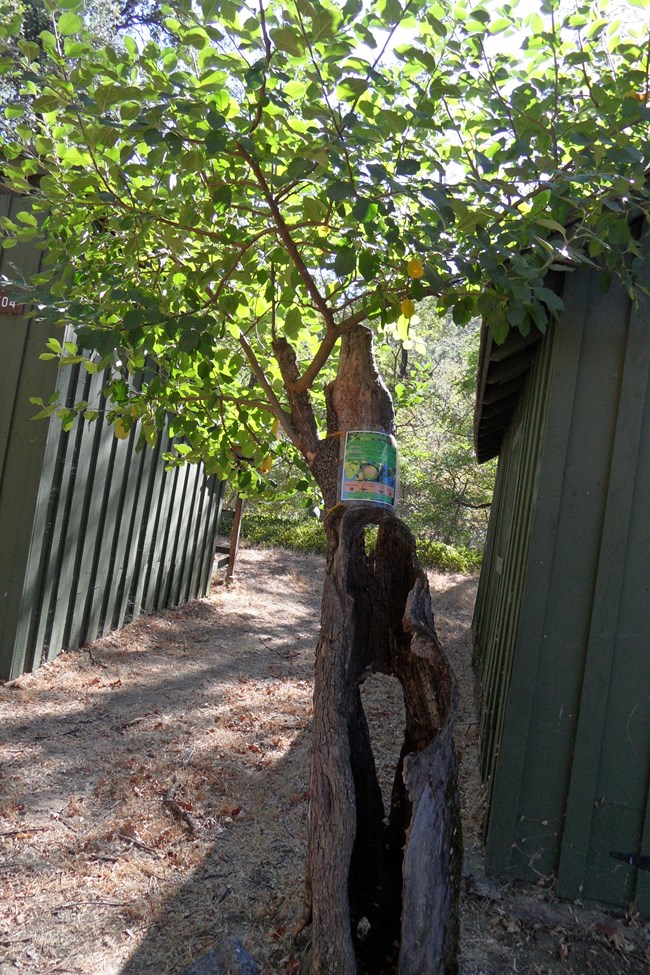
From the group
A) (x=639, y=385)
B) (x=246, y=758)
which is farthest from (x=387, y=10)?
(x=246, y=758)

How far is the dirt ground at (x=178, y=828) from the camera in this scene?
10.3ft

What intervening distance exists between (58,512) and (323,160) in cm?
469

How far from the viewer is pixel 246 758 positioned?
515cm

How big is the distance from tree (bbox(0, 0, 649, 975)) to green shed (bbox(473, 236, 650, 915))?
0.62 meters

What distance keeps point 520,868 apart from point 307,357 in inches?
188

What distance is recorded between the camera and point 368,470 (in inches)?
115

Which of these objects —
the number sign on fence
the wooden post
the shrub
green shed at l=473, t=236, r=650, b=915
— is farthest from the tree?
the shrub

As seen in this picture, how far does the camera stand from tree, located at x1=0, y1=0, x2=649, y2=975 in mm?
2490

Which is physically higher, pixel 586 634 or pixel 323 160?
pixel 323 160

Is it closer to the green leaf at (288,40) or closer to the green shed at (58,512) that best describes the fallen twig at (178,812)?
the green shed at (58,512)

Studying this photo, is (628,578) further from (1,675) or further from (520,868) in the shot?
(1,675)

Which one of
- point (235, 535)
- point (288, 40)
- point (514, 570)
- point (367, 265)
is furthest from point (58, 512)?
point (235, 535)

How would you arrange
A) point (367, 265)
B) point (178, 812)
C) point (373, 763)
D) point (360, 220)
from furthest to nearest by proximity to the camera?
point (178, 812)
point (373, 763)
point (367, 265)
point (360, 220)

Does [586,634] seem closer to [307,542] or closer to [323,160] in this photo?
[323,160]
